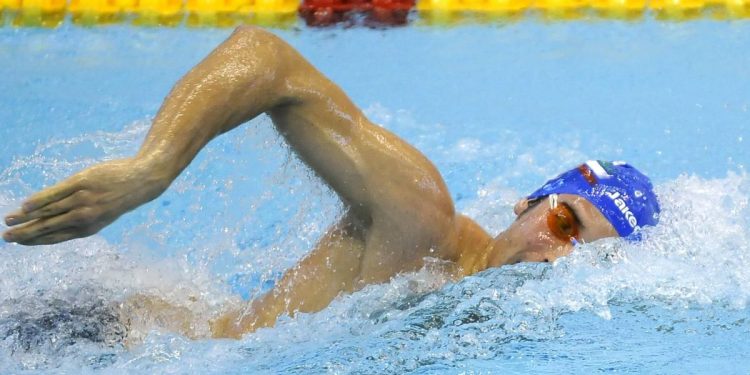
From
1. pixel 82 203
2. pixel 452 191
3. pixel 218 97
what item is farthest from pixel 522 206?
pixel 452 191

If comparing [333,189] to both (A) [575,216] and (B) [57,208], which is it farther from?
(B) [57,208]

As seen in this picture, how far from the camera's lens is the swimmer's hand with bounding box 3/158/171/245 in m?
1.66

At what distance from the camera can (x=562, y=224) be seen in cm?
225

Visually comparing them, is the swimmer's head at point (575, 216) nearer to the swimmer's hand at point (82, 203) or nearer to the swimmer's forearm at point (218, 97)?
the swimmer's forearm at point (218, 97)

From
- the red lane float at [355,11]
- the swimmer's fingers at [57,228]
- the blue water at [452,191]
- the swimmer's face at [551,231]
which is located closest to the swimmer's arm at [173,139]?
the swimmer's fingers at [57,228]

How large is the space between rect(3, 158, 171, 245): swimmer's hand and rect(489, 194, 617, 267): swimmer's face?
0.83 m

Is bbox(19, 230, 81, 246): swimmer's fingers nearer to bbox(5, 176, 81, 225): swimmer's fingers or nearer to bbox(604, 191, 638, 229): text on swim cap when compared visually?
bbox(5, 176, 81, 225): swimmer's fingers

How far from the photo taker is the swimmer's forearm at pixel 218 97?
70.9 inches

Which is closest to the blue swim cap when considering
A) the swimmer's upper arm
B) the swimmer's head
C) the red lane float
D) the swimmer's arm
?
the swimmer's head

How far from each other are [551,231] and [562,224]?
0.03 meters

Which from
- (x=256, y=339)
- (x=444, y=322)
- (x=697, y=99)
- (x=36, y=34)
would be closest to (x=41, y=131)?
(x=36, y=34)

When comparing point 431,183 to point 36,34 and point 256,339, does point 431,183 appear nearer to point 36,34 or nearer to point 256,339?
point 256,339

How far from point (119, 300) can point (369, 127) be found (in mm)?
696

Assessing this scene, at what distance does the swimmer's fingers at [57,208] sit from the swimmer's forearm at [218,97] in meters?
0.13
